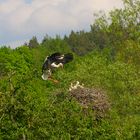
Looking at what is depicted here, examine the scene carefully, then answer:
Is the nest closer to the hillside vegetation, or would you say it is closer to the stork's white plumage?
the hillside vegetation

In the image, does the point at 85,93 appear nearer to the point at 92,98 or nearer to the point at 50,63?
the point at 92,98

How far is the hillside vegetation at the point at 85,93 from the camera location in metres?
18.7

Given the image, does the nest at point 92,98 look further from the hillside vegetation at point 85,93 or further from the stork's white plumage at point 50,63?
the stork's white plumage at point 50,63

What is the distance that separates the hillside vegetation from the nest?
113mm

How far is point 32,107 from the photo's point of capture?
61.7 ft

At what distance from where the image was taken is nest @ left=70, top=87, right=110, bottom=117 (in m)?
28.7

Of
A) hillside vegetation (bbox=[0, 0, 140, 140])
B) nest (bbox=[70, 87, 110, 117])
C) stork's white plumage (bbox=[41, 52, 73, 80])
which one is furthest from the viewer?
nest (bbox=[70, 87, 110, 117])

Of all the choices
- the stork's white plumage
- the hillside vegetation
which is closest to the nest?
the hillside vegetation

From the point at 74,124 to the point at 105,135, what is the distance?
1.04m

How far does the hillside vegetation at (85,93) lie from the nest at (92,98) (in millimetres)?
113

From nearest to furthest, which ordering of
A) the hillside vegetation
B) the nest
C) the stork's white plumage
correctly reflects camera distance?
the hillside vegetation
the stork's white plumage
the nest

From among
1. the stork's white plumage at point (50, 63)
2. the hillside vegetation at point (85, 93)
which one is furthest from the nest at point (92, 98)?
the stork's white plumage at point (50, 63)

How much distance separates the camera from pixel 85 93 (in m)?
29.3

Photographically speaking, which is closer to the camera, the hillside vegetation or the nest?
the hillside vegetation
